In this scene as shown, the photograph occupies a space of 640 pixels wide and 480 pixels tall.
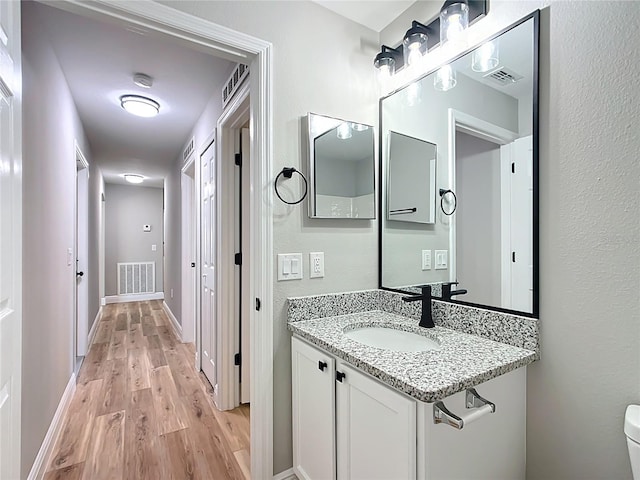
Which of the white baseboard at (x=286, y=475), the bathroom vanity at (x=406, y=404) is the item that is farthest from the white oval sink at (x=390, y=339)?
the white baseboard at (x=286, y=475)

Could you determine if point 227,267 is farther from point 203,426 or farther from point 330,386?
point 330,386

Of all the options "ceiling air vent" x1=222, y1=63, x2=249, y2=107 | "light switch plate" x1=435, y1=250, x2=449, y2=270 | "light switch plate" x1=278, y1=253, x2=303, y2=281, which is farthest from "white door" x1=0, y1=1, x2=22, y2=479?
"light switch plate" x1=435, y1=250, x2=449, y2=270

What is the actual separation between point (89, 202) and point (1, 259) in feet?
11.2

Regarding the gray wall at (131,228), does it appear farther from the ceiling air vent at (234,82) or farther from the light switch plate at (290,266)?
the light switch plate at (290,266)

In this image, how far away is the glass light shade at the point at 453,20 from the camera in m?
1.33

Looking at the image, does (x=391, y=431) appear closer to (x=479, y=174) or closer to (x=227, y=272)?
(x=479, y=174)

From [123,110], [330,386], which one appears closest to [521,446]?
[330,386]

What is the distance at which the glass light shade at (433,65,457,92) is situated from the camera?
4.81 ft

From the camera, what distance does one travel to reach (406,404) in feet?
2.99

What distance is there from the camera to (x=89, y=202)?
3.81m

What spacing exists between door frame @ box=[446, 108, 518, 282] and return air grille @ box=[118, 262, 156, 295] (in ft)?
21.5

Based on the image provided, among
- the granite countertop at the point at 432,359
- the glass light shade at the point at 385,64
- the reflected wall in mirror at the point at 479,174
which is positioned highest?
the glass light shade at the point at 385,64

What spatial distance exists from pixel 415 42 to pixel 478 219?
0.86 metres

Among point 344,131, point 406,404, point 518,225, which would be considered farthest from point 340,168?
point 406,404
